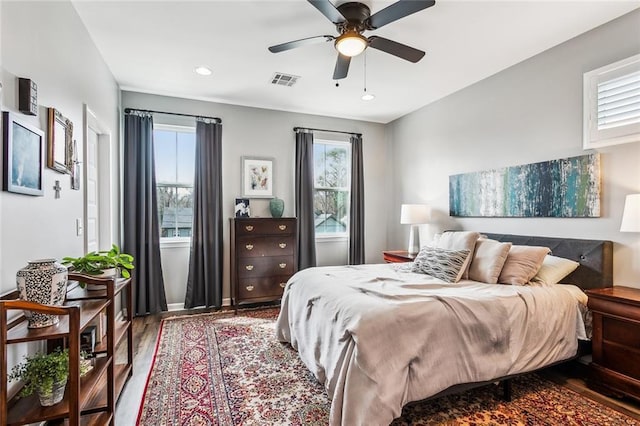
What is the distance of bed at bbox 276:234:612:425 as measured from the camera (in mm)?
1778

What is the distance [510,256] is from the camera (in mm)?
2799

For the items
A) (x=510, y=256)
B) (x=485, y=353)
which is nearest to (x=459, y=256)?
(x=510, y=256)

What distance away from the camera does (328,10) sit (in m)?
2.18

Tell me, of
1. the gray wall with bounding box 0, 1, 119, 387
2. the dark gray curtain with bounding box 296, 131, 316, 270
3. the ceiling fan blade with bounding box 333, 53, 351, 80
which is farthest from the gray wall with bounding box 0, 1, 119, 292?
the dark gray curtain with bounding box 296, 131, 316, 270

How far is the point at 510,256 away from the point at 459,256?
1.34ft

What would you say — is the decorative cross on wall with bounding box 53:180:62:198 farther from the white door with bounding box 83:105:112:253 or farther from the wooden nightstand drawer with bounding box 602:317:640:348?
the wooden nightstand drawer with bounding box 602:317:640:348

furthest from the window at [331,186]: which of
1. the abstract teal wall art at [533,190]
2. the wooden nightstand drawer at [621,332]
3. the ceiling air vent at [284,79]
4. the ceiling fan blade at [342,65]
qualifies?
the wooden nightstand drawer at [621,332]

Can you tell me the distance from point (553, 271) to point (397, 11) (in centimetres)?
234

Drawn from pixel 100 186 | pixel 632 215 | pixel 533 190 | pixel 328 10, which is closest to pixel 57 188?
pixel 100 186

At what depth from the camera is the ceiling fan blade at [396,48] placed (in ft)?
8.14

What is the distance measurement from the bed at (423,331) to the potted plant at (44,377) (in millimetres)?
1321

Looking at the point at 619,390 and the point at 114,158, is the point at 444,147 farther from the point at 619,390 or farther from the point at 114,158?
the point at 114,158

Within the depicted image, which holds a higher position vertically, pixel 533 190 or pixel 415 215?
pixel 533 190

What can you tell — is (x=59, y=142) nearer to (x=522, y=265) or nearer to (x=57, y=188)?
(x=57, y=188)
